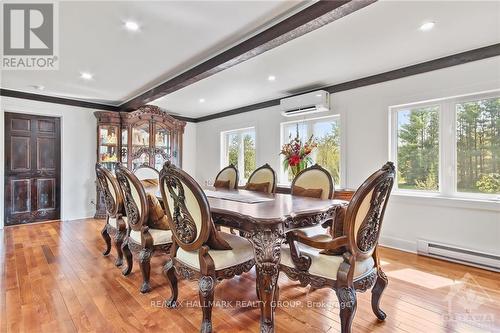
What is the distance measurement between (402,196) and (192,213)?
2914 millimetres

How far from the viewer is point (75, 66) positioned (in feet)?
11.0

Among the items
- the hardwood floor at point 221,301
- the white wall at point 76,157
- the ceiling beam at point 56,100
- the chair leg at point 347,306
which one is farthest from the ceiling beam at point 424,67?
the white wall at point 76,157

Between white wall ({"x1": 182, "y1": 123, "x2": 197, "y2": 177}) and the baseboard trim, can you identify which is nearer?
the baseboard trim

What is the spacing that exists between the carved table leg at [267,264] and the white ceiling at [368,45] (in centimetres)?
191

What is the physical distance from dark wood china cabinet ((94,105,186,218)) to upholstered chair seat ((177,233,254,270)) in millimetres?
3966

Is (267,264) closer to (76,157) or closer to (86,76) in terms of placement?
(86,76)

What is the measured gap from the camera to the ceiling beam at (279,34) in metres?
1.92

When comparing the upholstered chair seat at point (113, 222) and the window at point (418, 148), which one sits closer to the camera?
the upholstered chair seat at point (113, 222)

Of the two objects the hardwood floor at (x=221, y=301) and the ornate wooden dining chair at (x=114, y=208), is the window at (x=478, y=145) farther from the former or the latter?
the ornate wooden dining chair at (x=114, y=208)

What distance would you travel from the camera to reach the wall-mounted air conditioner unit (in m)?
4.05

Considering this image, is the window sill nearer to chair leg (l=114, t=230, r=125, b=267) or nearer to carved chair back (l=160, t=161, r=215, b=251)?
carved chair back (l=160, t=161, r=215, b=251)

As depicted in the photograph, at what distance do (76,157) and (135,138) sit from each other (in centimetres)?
114

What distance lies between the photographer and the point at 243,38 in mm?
2578

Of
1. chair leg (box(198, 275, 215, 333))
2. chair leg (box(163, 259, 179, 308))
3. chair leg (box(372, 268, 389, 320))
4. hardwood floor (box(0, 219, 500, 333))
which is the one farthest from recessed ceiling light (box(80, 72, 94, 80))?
chair leg (box(372, 268, 389, 320))
